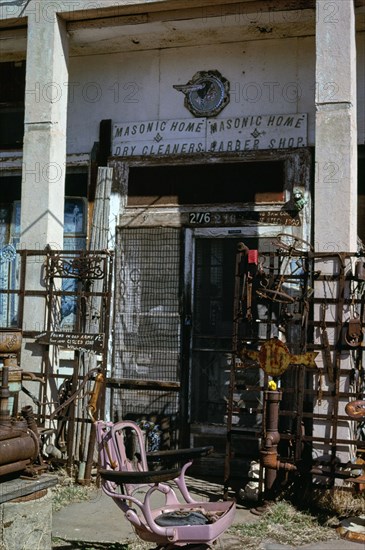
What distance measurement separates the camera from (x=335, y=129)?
8039mm

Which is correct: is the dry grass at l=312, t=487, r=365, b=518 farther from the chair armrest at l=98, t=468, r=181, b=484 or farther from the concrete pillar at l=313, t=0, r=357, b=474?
the chair armrest at l=98, t=468, r=181, b=484

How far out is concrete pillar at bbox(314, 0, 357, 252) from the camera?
7.91m

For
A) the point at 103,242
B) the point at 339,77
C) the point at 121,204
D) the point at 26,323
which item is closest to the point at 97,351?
the point at 26,323

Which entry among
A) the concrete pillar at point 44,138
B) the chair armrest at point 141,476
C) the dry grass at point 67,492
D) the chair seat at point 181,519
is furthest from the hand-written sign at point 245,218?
the chair armrest at point 141,476

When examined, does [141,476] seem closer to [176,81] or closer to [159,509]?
[159,509]

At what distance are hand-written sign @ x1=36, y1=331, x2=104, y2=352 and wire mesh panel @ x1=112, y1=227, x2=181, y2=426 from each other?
1.18 meters

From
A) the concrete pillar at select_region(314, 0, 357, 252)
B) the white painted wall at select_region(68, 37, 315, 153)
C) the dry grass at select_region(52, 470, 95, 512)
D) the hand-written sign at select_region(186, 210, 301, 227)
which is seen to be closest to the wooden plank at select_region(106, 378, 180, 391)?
the dry grass at select_region(52, 470, 95, 512)

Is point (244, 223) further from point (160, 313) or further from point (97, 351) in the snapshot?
point (97, 351)

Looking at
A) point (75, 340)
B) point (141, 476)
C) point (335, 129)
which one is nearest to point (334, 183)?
point (335, 129)

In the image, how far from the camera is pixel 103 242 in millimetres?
9922

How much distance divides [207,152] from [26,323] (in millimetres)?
3336

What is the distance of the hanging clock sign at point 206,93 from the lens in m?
9.95

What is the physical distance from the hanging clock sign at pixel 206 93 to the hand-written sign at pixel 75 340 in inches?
136

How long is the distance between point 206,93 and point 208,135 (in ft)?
1.94
